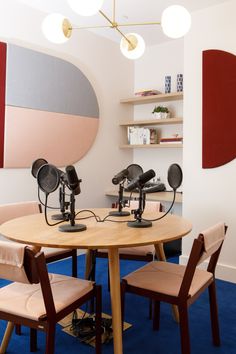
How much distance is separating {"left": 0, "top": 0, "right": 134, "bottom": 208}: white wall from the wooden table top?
1.26m

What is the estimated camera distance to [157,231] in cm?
181

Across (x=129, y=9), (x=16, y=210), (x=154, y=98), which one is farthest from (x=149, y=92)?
(x=16, y=210)

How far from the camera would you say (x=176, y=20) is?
1.87 metres

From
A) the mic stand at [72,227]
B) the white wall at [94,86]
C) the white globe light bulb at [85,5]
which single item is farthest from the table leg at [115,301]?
the white wall at [94,86]

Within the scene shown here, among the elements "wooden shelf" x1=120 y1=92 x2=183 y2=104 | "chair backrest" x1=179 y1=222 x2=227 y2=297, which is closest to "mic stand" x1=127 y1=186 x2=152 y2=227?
"chair backrest" x1=179 y1=222 x2=227 y2=297

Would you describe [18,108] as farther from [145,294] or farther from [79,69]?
[145,294]

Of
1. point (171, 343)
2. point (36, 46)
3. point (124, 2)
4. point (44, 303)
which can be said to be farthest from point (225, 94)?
point (44, 303)

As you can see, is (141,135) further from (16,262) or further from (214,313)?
(16,262)

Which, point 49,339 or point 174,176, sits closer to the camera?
point 49,339

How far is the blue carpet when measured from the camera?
77.1 inches

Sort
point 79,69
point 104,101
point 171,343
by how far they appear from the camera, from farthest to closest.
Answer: point 104,101 → point 79,69 → point 171,343

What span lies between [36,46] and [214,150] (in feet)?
6.74

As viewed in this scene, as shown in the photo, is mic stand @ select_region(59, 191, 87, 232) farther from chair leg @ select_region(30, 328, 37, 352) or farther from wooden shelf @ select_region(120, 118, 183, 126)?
wooden shelf @ select_region(120, 118, 183, 126)

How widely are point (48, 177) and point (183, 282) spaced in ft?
2.86
